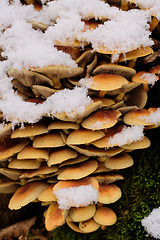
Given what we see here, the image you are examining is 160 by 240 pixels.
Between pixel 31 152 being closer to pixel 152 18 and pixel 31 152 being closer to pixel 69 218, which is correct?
pixel 69 218

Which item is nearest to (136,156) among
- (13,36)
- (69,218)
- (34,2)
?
(69,218)

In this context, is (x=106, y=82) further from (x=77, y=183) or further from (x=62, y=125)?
(x=77, y=183)

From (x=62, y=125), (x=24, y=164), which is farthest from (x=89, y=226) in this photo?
(x=62, y=125)

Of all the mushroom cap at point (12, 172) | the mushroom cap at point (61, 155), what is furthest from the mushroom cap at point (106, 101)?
the mushroom cap at point (12, 172)

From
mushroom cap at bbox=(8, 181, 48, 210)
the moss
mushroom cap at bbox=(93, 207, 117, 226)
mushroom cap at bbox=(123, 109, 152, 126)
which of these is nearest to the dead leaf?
the moss

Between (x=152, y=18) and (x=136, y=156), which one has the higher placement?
(x=152, y=18)

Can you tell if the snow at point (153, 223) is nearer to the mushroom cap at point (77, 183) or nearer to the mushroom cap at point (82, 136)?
the mushroom cap at point (77, 183)

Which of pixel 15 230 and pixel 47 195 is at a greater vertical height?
pixel 47 195
